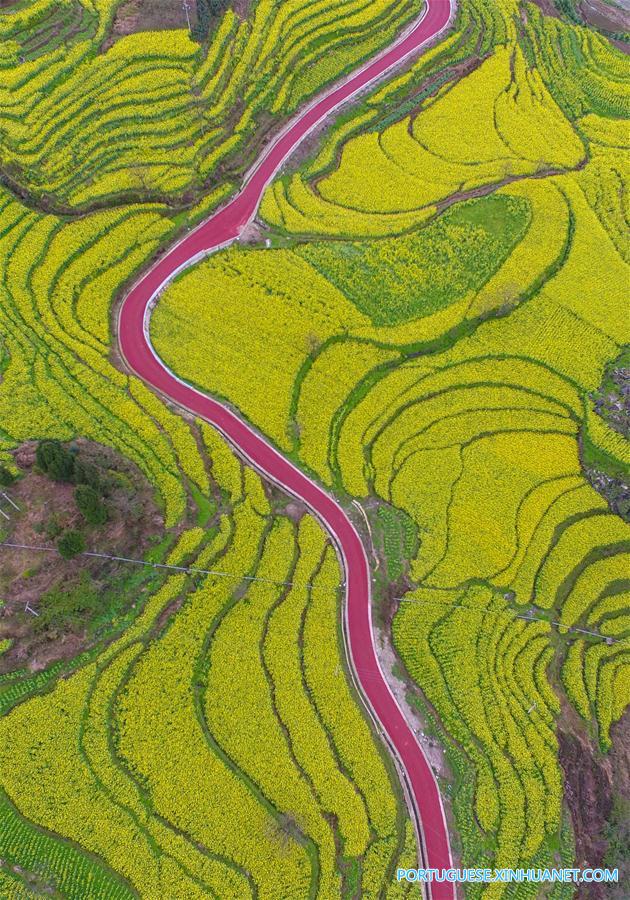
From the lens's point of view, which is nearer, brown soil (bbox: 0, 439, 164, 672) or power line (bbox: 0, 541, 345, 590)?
brown soil (bbox: 0, 439, 164, 672)

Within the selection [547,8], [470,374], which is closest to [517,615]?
[470,374]

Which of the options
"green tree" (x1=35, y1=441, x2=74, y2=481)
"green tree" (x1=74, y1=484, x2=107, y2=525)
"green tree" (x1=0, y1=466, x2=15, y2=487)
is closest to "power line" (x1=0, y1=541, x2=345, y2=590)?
"green tree" (x1=74, y1=484, x2=107, y2=525)

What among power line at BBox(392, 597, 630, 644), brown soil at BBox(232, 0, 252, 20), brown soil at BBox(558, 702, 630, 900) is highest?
brown soil at BBox(232, 0, 252, 20)

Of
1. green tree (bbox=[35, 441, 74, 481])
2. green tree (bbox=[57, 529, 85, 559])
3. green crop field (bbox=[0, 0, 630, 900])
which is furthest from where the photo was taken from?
green tree (bbox=[35, 441, 74, 481])

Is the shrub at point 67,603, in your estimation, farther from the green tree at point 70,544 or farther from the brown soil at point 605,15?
the brown soil at point 605,15

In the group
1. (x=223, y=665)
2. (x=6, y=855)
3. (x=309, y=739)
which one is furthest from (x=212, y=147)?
(x=6, y=855)

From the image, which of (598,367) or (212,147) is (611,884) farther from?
(212,147)

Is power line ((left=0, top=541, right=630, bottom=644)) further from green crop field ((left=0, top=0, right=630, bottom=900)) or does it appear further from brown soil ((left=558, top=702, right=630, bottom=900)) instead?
brown soil ((left=558, top=702, right=630, bottom=900))
